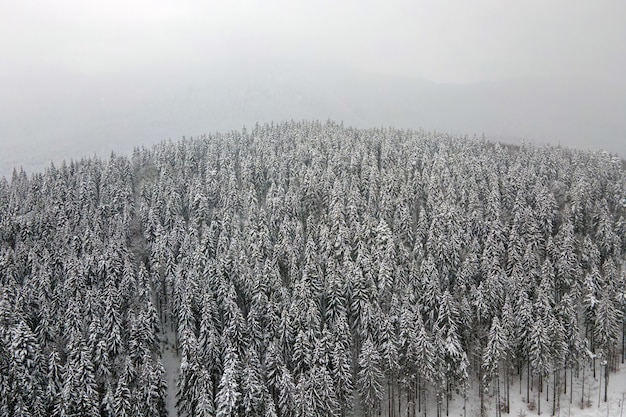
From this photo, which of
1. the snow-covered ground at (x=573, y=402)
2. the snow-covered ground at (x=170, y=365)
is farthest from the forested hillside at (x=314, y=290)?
the snow-covered ground at (x=170, y=365)

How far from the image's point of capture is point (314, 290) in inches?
2699

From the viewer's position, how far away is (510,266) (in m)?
75.4

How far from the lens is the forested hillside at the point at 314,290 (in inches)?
2201

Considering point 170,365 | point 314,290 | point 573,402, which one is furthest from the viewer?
point 170,365

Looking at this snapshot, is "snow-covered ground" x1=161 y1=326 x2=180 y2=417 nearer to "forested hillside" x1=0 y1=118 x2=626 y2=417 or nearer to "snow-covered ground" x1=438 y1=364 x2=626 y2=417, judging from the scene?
"forested hillside" x1=0 y1=118 x2=626 y2=417

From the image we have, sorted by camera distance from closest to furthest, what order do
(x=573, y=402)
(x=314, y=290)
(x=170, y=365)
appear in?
1. (x=573, y=402)
2. (x=314, y=290)
3. (x=170, y=365)

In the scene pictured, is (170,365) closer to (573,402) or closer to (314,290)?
(314,290)

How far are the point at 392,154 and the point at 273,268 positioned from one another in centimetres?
6363

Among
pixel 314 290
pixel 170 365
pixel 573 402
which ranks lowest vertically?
pixel 573 402

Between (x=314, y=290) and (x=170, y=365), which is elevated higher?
(x=314, y=290)

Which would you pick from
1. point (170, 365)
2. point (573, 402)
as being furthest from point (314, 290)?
point (573, 402)

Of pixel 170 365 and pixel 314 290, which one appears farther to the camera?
pixel 170 365

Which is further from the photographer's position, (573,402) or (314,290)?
(314,290)

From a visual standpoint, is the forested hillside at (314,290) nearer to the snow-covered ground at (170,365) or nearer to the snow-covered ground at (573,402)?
the snow-covered ground at (573,402)
